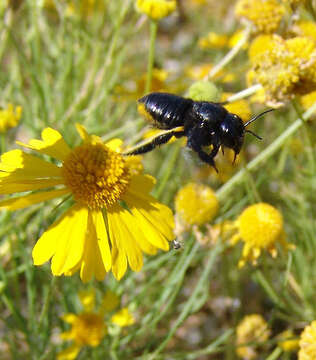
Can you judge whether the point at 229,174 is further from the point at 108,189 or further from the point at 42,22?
the point at 42,22

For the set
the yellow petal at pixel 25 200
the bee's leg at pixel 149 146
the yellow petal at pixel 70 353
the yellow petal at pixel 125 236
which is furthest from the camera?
the yellow petal at pixel 70 353

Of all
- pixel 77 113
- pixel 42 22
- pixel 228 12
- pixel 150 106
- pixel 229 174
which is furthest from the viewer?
pixel 228 12

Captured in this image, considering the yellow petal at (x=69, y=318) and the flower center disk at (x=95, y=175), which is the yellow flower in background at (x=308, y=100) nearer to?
the flower center disk at (x=95, y=175)

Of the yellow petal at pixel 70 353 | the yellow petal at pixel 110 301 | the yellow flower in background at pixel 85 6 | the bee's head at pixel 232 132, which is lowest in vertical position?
the yellow petal at pixel 70 353

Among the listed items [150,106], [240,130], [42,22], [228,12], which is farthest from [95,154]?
[228,12]

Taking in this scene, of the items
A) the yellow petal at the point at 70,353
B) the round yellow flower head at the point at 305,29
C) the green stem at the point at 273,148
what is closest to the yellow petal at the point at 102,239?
the green stem at the point at 273,148

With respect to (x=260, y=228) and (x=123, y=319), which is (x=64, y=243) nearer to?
(x=123, y=319)

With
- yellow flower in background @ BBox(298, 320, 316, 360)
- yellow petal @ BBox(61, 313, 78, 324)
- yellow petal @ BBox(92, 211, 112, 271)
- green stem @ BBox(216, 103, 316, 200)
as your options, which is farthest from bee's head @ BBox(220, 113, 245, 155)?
yellow petal @ BBox(61, 313, 78, 324)
